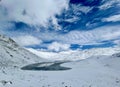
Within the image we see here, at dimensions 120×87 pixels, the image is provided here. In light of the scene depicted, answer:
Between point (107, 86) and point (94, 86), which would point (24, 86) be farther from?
point (107, 86)

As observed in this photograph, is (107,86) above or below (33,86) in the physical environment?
below

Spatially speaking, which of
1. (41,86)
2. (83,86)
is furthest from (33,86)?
(83,86)

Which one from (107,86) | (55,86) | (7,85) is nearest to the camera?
(7,85)

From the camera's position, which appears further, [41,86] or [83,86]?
[83,86]

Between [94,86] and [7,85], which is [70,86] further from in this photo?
[7,85]

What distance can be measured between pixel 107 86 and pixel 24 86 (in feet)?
36.1

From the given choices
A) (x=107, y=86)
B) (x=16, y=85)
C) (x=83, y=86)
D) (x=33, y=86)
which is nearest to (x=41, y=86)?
(x=33, y=86)

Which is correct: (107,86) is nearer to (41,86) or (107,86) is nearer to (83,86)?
(83,86)

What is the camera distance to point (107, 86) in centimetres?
2602

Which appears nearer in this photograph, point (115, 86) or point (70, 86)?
point (70, 86)

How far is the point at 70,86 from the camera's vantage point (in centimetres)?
2438

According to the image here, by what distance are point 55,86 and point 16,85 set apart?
15.0 ft

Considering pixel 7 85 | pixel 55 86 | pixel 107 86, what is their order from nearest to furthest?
pixel 7 85 → pixel 55 86 → pixel 107 86

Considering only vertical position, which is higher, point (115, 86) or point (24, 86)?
point (24, 86)
